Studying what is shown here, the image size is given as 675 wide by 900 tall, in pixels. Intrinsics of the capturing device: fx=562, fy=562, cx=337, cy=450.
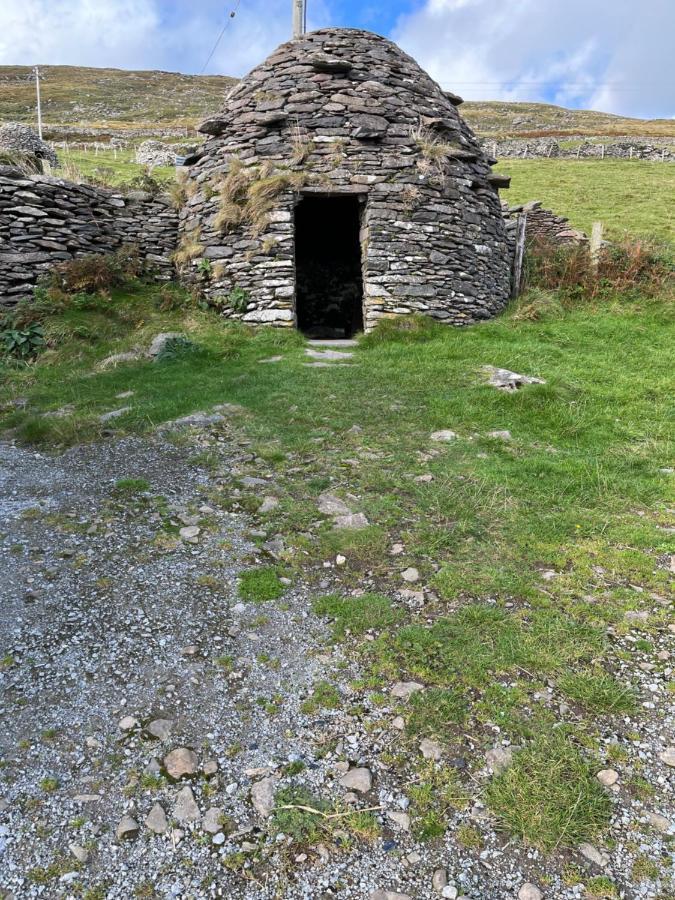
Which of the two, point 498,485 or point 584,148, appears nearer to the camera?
point 498,485

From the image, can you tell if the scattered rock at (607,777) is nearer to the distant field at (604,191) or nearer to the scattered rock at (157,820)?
the scattered rock at (157,820)

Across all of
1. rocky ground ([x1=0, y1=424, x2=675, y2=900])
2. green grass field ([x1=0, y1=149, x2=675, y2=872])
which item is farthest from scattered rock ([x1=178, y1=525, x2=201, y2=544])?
green grass field ([x1=0, y1=149, x2=675, y2=872])

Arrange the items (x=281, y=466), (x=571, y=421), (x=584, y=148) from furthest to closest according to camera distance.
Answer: (x=584, y=148)
(x=571, y=421)
(x=281, y=466)

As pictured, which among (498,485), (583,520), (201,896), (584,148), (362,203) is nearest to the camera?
(201,896)

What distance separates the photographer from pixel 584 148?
141 ft

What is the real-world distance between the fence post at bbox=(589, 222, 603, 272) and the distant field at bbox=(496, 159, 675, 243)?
182 inches

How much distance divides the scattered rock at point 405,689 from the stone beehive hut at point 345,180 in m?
8.87

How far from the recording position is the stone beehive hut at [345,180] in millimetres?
11109

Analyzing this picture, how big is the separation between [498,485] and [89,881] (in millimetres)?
4417

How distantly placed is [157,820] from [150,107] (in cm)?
9783

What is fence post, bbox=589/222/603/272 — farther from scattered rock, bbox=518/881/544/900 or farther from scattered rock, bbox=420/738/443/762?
scattered rock, bbox=518/881/544/900

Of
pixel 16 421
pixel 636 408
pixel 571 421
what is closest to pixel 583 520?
pixel 571 421

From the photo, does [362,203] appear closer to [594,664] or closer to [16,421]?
[16,421]

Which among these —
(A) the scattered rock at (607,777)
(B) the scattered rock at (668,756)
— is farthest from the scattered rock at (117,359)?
(B) the scattered rock at (668,756)
